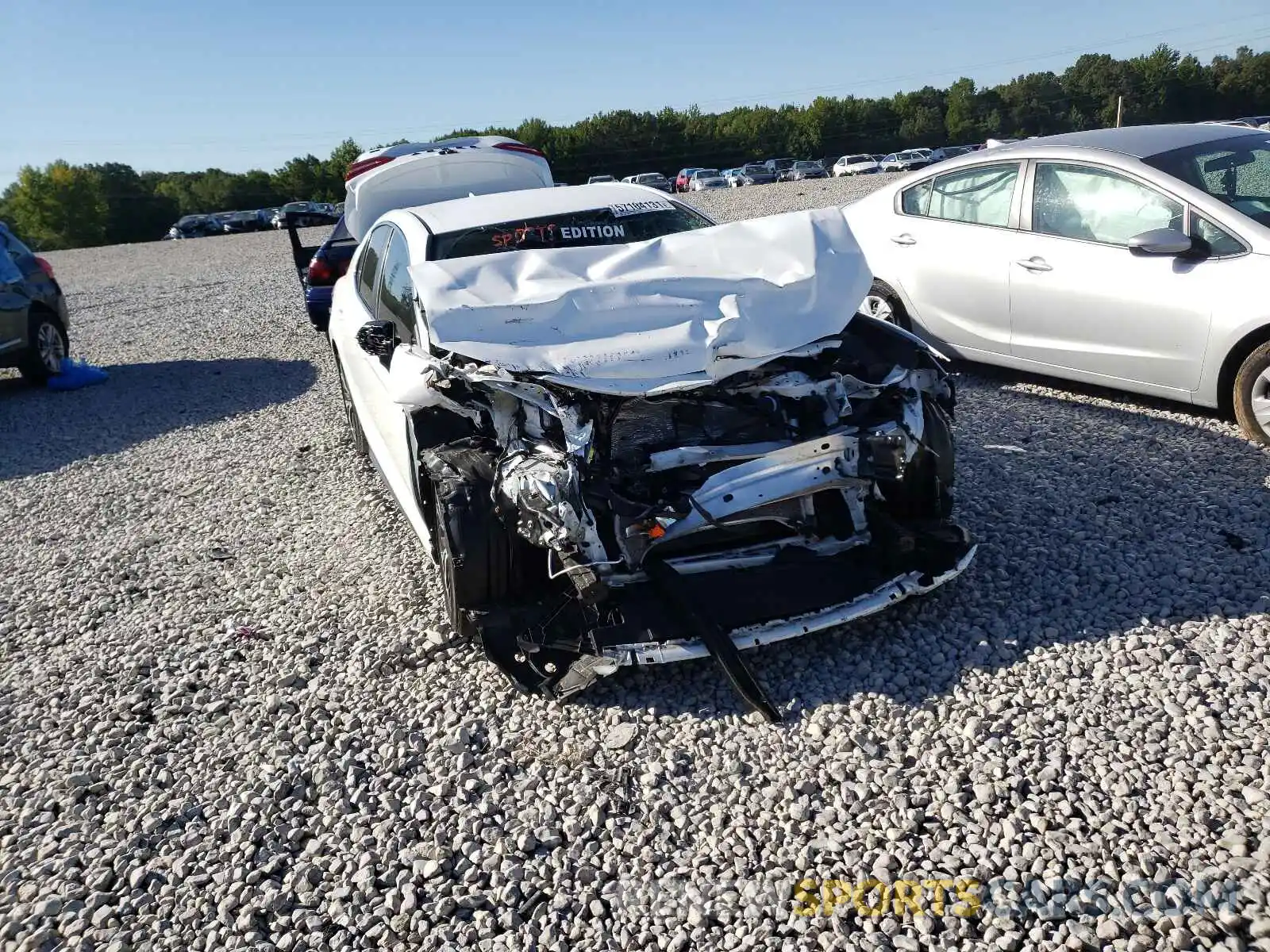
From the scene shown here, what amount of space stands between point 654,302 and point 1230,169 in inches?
153

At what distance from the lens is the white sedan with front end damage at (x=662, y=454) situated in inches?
139

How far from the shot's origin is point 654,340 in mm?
3803

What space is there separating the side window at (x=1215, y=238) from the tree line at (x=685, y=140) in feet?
197

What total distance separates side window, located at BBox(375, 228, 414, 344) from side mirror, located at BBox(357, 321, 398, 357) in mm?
92

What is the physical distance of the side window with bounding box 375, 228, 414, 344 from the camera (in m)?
4.54

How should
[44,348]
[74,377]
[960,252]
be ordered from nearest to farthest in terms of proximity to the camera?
[960,252]
[44,348]
[74,377]

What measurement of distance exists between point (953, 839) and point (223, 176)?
273 feet

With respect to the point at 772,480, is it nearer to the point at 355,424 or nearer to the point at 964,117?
Result: the point at 355,424

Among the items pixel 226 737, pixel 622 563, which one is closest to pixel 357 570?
pixel 226 737

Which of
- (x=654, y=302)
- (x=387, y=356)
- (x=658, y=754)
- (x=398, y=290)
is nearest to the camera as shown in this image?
(x=658, y=754)

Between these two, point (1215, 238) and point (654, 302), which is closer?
point (654, 302)

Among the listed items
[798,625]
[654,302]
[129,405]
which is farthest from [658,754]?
[129,405]

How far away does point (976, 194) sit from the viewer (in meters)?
6.63

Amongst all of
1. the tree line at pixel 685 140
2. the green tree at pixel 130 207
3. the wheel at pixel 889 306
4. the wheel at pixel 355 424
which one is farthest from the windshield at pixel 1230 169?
the green tree at pixel 130 207
